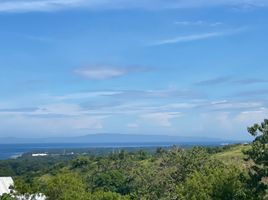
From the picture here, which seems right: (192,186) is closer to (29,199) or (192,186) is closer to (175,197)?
(175,197)

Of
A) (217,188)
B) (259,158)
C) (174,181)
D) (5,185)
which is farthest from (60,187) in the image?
(259,158)

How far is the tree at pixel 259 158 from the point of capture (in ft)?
120

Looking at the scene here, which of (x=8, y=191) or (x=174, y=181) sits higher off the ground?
(x=174, y=181)

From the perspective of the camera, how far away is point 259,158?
36.8m

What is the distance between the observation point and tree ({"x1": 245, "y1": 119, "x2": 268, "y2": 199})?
36.6m

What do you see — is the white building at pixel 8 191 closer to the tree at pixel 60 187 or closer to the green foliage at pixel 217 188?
the tree at pixel 60 187

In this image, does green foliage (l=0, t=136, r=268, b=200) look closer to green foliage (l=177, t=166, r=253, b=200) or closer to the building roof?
green foliage (l=177, t=166, r=253, b=200)

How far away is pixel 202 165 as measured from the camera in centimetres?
6072

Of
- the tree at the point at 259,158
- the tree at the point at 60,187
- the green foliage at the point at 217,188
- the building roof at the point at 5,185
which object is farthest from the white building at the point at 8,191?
the tree at the point at 259,158

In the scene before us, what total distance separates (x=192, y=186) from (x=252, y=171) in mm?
8234

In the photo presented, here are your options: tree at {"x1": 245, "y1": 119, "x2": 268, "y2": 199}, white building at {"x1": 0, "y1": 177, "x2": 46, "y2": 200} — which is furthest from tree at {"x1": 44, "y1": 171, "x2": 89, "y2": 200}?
tree at {"x1": 245, "y1": 119, "x2": 268, "y2": 199}

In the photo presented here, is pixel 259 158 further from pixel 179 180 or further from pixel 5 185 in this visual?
pixel 5 185

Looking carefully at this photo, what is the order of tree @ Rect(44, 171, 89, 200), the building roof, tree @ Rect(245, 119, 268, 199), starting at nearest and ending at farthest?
tree @ Rect(245, 119, 268, 199) → tree @ Rect(44, 171, 89, 200) → the building roof

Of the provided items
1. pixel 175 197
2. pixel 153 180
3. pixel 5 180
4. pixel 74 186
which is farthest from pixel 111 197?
pixel 5 180
